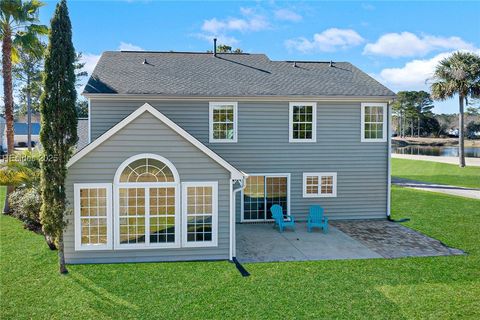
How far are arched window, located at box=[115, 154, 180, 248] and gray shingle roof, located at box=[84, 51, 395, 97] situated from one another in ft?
16.0

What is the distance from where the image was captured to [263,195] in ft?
50.0

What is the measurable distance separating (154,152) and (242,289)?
4.39 m

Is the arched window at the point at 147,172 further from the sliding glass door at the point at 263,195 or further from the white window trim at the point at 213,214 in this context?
the sliding glass door at the point at 263,195

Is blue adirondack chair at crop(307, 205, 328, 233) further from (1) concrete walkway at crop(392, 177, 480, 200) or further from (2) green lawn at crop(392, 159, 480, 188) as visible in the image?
(2) green lawn at crop(392, 159, 480, 188)

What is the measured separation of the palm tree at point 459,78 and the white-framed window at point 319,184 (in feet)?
85.2

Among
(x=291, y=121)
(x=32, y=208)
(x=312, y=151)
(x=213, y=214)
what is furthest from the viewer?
(x=312, y=151)

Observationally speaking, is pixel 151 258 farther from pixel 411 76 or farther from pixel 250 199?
pixel 411 76

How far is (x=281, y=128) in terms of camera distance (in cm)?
1516

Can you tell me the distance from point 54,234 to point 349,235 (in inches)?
381

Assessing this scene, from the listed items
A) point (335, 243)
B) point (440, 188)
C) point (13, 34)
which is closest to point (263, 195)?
point (335, 243)

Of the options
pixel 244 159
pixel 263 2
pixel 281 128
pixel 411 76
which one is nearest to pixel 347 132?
pixel 281 128

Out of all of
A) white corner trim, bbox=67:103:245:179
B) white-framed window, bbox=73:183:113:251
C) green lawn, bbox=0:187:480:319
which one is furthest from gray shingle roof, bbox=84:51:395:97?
green lawn, bbox=0:187:480:319

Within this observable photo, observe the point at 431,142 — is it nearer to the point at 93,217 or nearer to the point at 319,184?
the point at 319,184

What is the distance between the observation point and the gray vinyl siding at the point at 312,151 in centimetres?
1482
